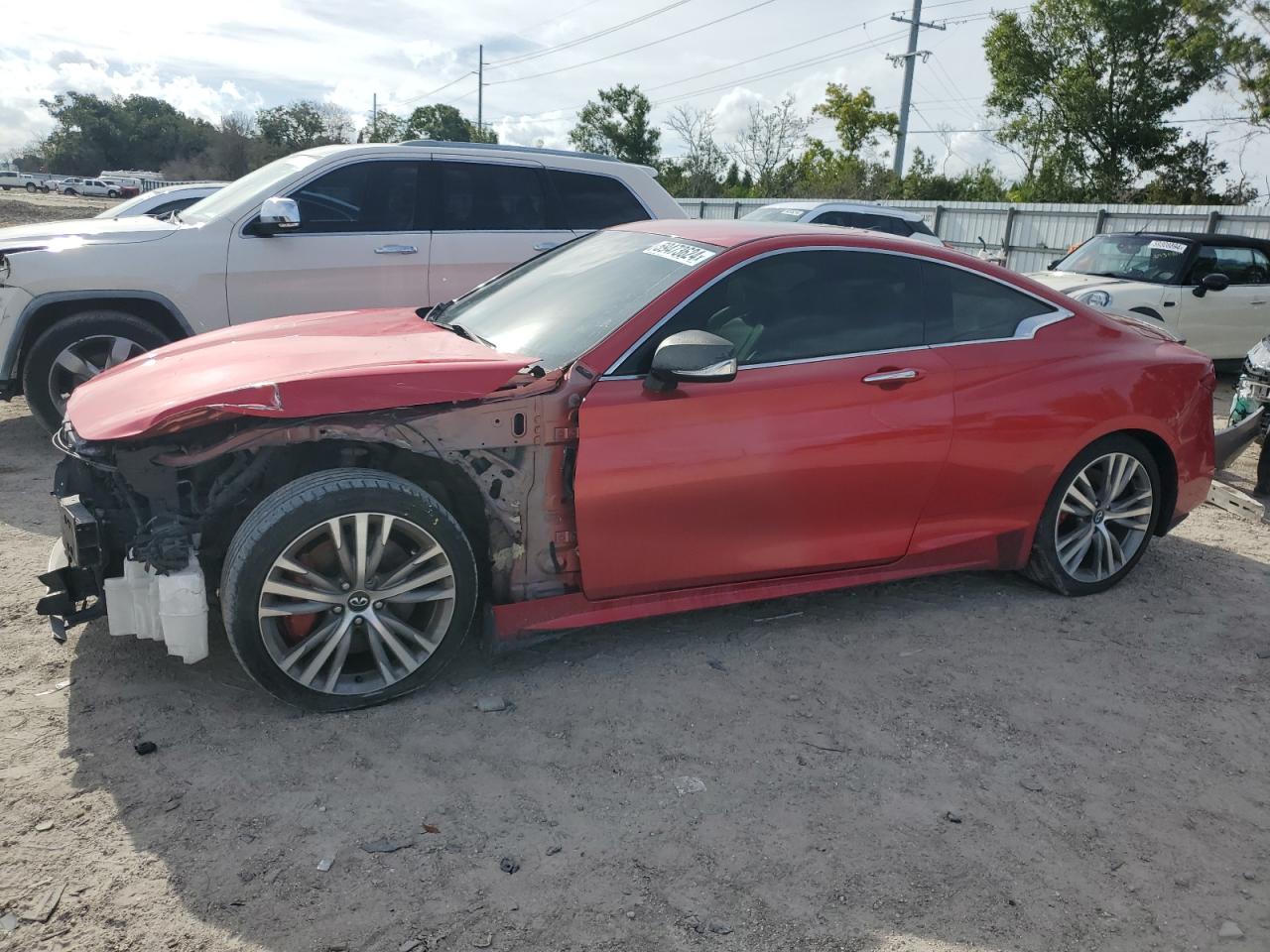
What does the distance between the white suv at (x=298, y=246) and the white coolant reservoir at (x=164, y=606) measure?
3.55 metres

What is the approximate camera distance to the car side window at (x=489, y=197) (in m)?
6.94

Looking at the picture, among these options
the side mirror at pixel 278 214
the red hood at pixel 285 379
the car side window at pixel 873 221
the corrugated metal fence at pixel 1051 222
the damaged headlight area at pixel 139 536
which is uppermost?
the corrugated metal fence at pixel 1051 222

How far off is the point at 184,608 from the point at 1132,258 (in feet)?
36.7

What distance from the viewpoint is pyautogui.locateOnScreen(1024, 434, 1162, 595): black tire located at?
4.42 m

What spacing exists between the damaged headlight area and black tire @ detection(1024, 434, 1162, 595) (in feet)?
11.0

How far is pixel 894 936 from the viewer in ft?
8.11

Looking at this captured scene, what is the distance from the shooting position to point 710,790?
9.91ft

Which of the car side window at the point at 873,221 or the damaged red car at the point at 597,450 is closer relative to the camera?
the damaged red car at the point at 597,450

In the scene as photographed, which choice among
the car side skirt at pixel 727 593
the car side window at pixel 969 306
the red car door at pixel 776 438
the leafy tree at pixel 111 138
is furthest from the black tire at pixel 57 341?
the leafy tree at pixel 111 138

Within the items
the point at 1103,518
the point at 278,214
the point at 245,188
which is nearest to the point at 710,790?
the point at 1103,518

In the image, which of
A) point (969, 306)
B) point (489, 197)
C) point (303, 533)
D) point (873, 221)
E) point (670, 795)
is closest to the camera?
point (670, 795)

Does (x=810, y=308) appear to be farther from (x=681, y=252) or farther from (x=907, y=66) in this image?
(x=907, y=66)

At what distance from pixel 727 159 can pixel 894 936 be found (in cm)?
4877

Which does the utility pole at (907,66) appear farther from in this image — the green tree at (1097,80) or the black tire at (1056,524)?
the black tire at (1056,524)
